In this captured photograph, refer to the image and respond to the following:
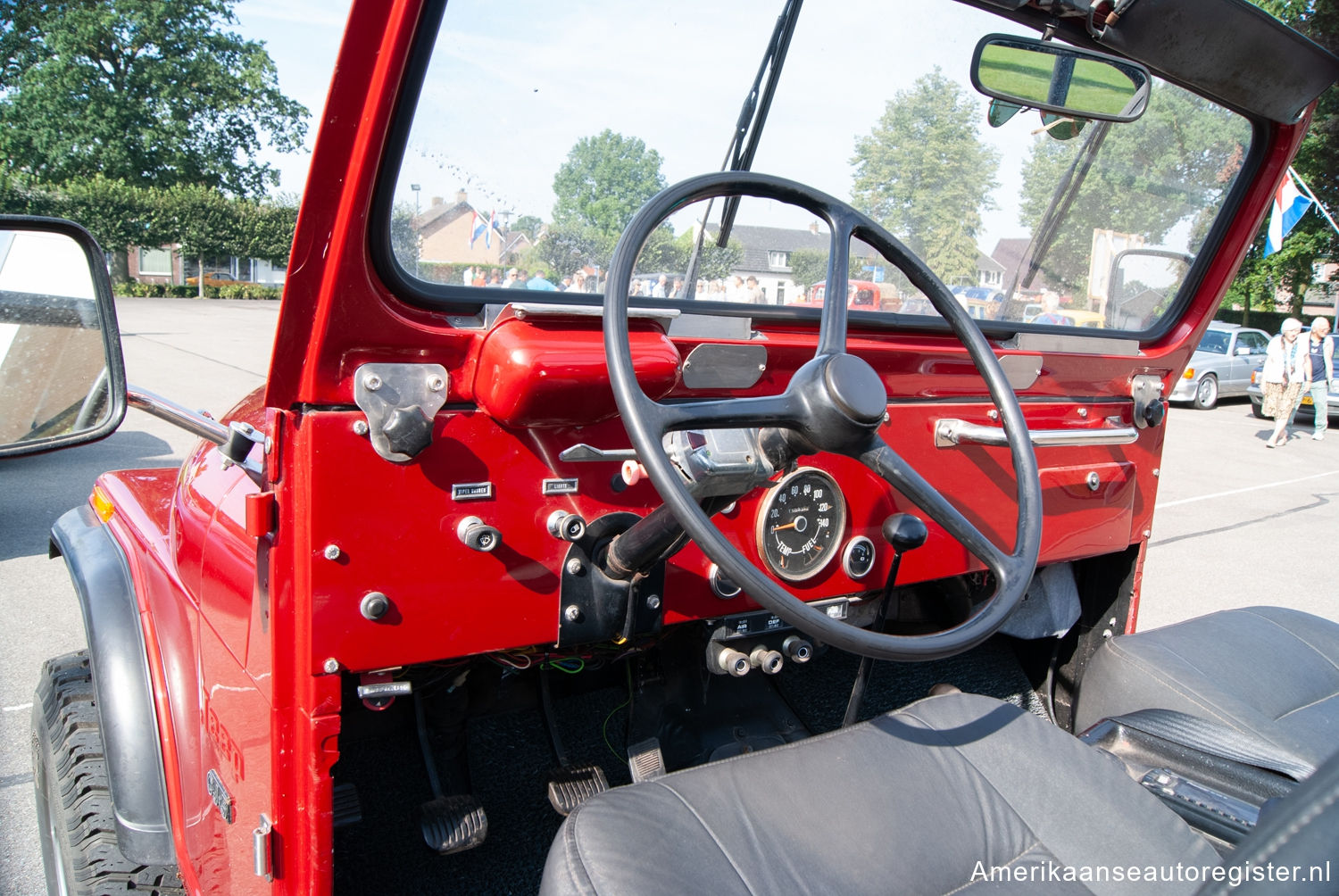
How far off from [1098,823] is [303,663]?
4.19 feet

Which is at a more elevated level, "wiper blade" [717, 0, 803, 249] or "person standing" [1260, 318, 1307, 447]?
"wiper blade" [717, 0, 803, 249]

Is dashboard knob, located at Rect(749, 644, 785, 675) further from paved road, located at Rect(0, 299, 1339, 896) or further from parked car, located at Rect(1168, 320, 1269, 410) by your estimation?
parked car, located at Rect(1168, 320, 1269, 410)

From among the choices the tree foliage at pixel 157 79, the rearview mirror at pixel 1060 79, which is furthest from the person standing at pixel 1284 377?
the tree foliage at pixel 157 79

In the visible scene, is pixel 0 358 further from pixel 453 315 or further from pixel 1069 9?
pixel 1069 9

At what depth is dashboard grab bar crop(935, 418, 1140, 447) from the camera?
73.2 inches

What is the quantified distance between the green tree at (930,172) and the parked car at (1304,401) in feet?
41.3

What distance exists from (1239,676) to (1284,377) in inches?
465

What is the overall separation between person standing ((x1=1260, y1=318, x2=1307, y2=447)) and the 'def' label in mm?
12474

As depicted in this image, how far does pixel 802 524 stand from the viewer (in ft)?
5.61

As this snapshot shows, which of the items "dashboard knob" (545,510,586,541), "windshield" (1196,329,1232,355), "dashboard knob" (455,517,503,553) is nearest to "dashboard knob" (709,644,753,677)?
"dashboard knob" (545,510,586,541)

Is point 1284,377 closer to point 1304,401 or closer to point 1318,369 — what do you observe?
point 1318,369

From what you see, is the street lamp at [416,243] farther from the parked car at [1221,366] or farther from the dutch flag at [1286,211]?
the parked car at [1221,366]

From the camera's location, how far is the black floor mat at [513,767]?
2.20 meters

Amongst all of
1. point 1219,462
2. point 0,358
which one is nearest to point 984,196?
point 0,358
